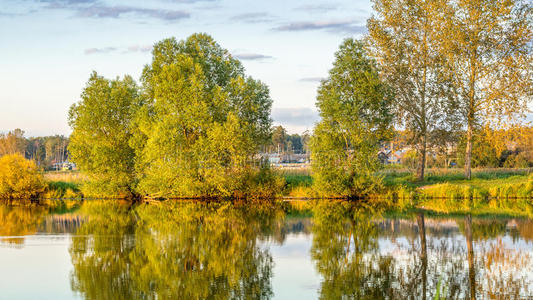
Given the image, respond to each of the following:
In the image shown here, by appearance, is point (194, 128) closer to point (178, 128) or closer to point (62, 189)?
point (178, 128)

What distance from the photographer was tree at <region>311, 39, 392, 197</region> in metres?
31.9

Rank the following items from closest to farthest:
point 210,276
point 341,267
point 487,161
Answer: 1. point 210,276
2. point 341,267
3. point 487,161

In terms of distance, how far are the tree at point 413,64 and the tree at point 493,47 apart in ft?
2.90

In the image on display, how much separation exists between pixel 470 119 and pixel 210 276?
26.5m

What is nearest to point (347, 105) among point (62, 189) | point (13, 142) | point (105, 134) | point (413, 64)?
point (413, 64)

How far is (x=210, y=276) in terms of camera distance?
1270 centimetres

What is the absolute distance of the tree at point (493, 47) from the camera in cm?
3353

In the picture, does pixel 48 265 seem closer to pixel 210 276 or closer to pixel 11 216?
pixel 210 276

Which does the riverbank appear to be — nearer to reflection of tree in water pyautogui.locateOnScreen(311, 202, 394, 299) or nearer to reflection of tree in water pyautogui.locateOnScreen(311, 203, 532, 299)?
reflection of tree in water pyautogui.locateOnScreen(311, 202, 394, 299)

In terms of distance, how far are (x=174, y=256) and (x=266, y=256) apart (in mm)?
2593

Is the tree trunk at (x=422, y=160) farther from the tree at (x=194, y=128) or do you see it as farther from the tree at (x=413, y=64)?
the tree at (x=194, y=128)

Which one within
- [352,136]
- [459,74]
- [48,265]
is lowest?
[48,265]

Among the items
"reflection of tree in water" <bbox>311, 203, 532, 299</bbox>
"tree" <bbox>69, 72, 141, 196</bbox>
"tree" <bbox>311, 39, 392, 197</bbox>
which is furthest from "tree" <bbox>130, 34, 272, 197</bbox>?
"reflection of tree in water" <bbox>311, 203, 532, 299</bbox>

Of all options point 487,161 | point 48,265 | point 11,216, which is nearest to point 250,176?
point 11,216
